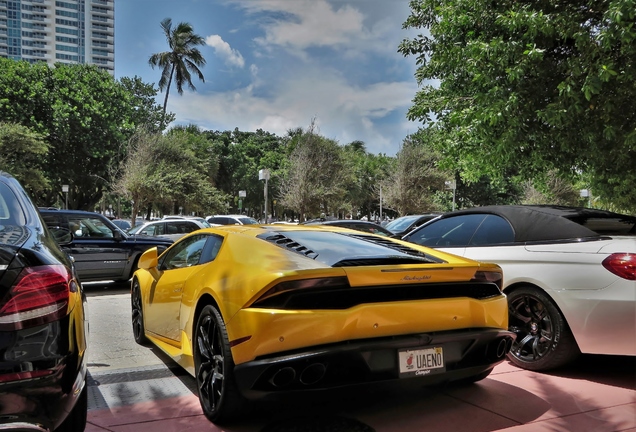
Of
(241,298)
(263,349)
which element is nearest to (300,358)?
(263,349)

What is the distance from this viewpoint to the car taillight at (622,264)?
12.2 feet

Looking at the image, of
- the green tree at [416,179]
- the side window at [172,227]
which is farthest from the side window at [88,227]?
the green tree at [416,179]

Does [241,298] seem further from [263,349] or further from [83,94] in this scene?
[83,94]

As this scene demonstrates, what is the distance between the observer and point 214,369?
10.7 ft

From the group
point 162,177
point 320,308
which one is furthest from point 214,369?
point 162,177

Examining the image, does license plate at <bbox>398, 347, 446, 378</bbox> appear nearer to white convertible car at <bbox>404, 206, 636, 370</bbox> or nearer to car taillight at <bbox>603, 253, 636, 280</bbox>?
white convertible car at <bbox>404, 206, 636, 370</bbox>

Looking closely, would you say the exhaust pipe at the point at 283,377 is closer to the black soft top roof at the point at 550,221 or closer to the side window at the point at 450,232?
the black soft top roof at the point at 550,221

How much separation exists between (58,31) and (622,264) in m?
181

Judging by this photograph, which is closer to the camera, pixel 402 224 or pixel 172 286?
pixel 172 286

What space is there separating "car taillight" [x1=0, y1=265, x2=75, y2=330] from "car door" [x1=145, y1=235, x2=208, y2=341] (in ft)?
5.42

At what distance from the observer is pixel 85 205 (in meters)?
40.7

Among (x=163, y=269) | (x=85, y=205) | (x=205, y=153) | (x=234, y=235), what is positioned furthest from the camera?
(x=205, y=153)

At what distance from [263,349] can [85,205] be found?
42.4 meters

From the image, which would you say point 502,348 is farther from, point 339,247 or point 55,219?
point 55,219
